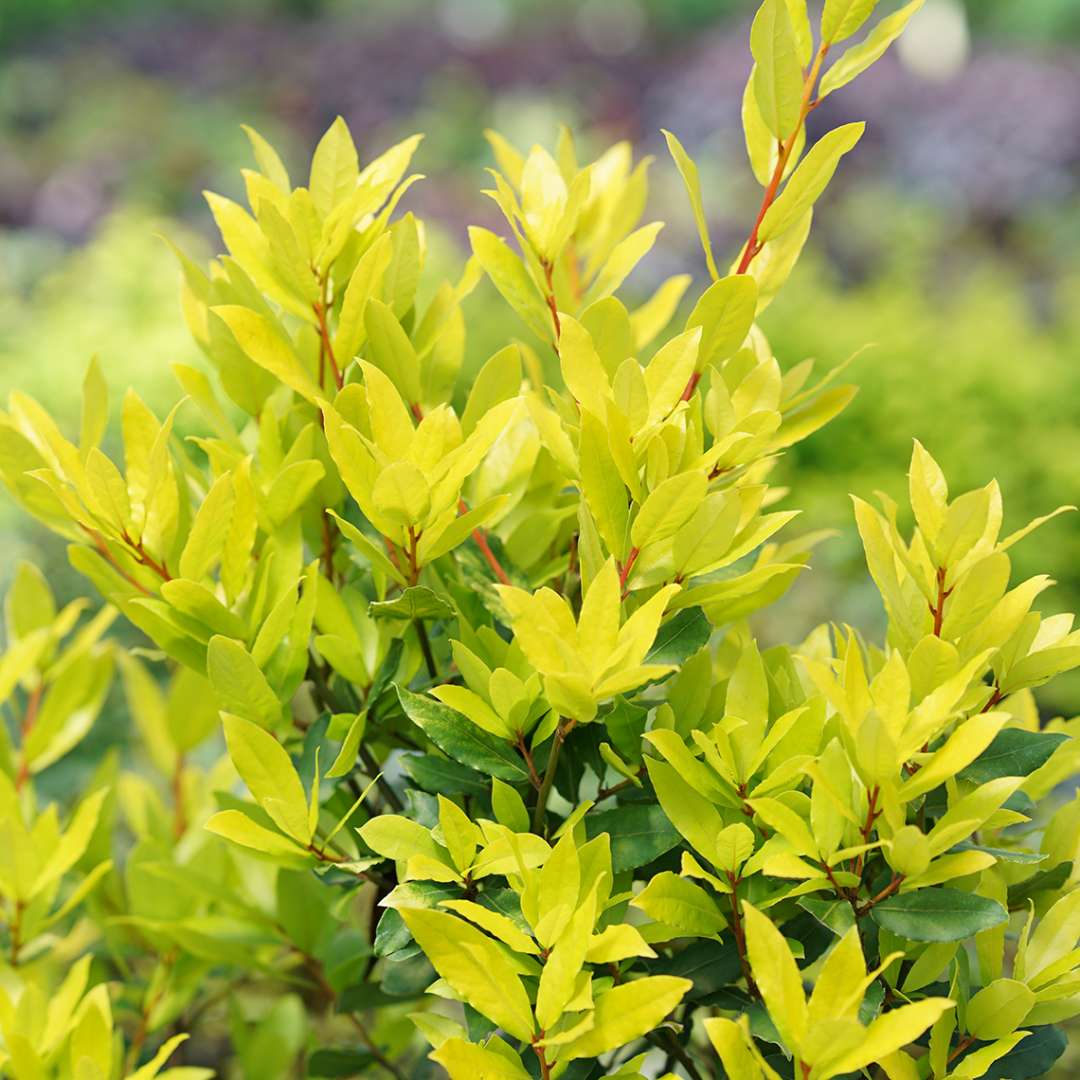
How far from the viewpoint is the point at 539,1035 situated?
28.0 inches

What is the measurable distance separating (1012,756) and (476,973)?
360mm

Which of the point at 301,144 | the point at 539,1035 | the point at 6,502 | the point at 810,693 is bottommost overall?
the point at 539,1035

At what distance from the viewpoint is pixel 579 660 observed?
0.69 metres

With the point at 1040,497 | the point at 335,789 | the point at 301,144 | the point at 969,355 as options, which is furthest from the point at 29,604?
the point at 301,144

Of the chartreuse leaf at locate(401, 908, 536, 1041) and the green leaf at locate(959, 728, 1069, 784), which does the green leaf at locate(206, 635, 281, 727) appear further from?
the green leaf at locate(959, 728, 1069, 784)

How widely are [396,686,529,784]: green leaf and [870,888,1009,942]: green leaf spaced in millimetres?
241

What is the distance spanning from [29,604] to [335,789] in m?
0.46

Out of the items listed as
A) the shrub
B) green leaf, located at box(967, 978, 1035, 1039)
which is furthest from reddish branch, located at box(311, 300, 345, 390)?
green leaf, located at box(967, 978, 1035, 1039)

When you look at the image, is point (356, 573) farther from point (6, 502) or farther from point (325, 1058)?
point (6, 502)

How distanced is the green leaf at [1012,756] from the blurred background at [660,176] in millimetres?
1364

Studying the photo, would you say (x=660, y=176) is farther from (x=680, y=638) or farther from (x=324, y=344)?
(x=680, y=638)

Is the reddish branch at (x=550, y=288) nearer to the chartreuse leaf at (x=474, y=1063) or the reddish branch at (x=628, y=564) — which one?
the reddish branch at (x=628, y=564)

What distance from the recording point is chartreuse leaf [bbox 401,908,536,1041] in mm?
688

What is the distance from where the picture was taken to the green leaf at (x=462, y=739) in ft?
2.61
